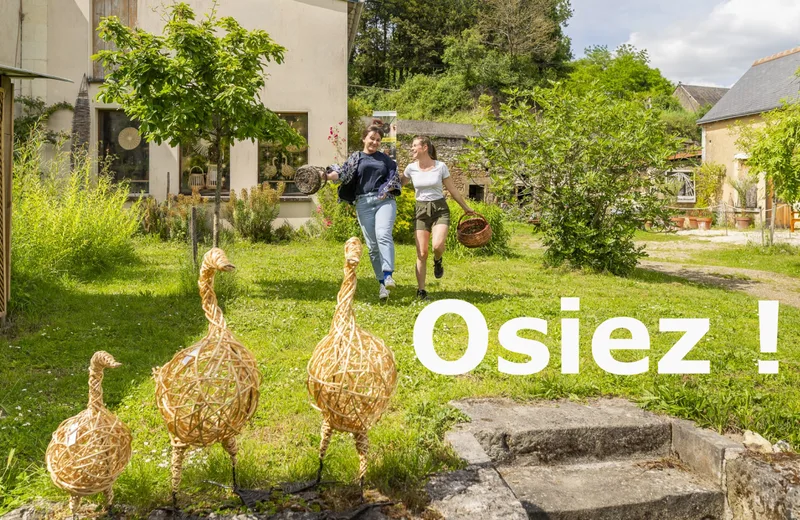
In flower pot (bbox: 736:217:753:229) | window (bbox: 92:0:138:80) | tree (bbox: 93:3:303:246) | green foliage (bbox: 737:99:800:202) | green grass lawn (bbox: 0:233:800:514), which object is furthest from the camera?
flower pot (bbox: 736:217:753:229)

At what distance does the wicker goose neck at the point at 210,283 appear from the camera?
278cm

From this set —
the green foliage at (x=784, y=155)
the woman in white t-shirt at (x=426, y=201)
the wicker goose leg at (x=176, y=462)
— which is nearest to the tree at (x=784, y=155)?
the green foliage at (x=784, y=155)

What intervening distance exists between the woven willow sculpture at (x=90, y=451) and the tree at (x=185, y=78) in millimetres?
5507

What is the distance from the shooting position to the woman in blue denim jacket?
7.42 metres

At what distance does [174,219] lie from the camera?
14.3 m

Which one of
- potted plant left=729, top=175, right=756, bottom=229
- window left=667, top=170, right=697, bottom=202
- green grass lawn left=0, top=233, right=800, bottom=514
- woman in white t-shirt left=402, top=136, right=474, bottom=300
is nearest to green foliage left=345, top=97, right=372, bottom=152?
green grass lawn left=0, top=233, right=800, bottom=514

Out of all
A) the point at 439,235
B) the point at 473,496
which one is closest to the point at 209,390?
the point at 473,496

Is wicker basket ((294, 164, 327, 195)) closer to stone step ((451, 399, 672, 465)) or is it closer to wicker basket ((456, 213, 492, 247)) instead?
stone step ((451, 399, 672, 465))

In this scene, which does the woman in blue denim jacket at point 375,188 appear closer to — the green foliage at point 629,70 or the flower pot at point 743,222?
the flower pot at point 743,222

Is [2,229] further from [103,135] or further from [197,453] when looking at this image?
[103,135]

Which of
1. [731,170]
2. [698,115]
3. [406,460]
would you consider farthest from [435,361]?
[698,115]

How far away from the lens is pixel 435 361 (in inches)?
207

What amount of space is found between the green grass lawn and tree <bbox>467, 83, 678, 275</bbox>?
1.22 m

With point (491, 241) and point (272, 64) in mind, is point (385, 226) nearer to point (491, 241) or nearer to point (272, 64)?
point (491, 241)
